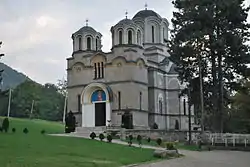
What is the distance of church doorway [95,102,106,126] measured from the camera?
4283 cm

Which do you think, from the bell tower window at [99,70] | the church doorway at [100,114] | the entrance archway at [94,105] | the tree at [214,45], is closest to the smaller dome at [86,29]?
the bell tower window at [99,70]

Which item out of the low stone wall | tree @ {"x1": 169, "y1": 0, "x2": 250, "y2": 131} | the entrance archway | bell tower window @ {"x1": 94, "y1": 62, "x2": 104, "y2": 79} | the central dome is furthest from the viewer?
the central dome

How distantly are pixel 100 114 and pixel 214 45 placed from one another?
50.1ft

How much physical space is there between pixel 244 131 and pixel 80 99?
55.8 ft

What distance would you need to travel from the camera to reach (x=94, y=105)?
1700 inches

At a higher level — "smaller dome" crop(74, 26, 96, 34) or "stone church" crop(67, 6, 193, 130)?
"smaller dome" crop(74, 26, 96, 34)

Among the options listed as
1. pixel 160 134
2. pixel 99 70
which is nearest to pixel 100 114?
pixel 99 70

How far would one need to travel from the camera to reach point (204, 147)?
99.6ft

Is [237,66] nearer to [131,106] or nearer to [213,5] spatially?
[213,5]

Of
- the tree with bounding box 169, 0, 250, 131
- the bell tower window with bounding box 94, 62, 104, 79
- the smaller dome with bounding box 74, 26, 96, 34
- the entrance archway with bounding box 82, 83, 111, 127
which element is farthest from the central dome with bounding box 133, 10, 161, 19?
the tree with bounding box 169, 0, 250, 131

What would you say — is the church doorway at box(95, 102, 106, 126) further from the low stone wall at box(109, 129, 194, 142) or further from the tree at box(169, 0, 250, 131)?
the tree at box(169, 0, 250, 131)

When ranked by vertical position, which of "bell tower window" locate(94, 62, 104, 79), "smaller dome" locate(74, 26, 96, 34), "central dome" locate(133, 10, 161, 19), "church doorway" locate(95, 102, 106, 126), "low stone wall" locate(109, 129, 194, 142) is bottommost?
"low stone wall" locate(109, 129, 194, 142)

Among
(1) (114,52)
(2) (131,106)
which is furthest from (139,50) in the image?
(2) (131,106)

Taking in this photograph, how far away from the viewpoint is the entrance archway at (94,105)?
42.8 meters
